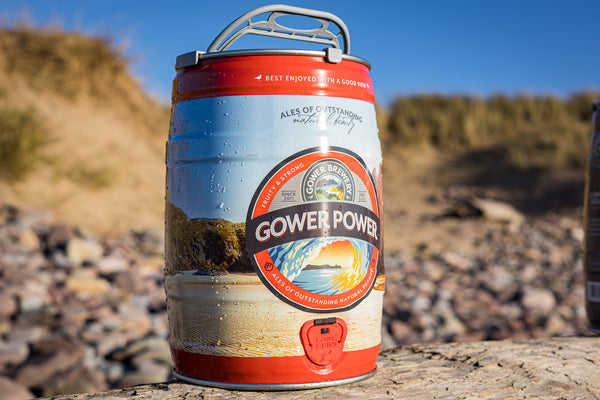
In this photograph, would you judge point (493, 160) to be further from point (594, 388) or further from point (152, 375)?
point (594, 388)

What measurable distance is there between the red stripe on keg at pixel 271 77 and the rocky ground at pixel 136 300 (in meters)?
1.99

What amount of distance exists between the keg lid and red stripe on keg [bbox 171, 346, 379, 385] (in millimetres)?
677

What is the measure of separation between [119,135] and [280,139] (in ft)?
24.5

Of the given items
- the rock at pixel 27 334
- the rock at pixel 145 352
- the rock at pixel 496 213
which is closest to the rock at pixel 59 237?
the rock at pixel 27 334

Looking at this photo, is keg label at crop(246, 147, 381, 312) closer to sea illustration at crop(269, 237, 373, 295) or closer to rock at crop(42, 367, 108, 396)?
sea illustration at crop(269, 237, 373, 295)

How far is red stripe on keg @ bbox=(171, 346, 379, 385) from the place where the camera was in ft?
4.37

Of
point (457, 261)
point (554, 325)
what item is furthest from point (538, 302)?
point (457, 261)

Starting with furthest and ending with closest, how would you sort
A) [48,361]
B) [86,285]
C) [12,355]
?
[86,285] → [12,355] → [48,361]

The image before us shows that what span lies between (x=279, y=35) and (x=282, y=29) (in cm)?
3

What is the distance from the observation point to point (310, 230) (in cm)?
132

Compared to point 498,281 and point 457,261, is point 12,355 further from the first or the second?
point 457,261

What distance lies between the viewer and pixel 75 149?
7.40 metres

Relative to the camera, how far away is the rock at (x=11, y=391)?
2.63 m

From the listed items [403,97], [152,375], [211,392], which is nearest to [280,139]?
[211,392]
